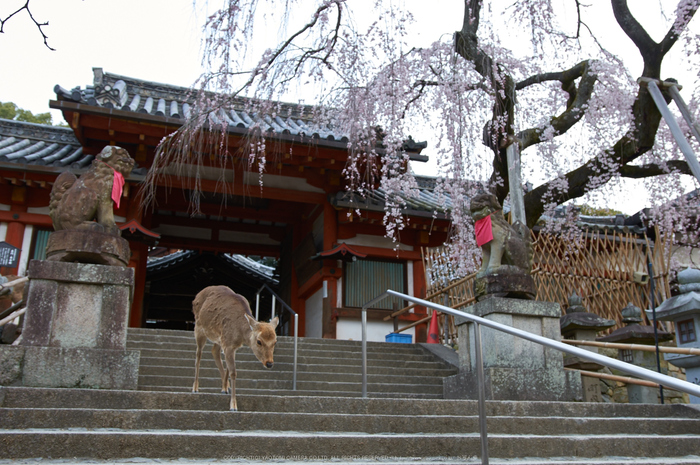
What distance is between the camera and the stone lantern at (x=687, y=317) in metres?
7.40

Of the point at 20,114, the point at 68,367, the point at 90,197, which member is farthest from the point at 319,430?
the point at 20,114

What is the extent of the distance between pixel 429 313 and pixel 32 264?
8.51m

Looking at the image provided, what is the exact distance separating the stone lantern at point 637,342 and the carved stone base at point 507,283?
2678 millimetres

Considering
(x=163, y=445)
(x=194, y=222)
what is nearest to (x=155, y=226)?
(x=194, y=222)

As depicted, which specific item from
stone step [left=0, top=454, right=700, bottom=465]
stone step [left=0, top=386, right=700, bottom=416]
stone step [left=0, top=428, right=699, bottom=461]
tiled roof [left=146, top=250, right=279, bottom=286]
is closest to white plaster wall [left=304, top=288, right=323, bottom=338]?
tiled roof [left=146, top=250, right=279, bottom=286]

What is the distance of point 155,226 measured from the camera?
47.8 feet

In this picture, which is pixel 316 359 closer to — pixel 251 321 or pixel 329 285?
pixel 251 321

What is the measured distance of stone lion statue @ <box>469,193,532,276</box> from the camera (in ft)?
23.1

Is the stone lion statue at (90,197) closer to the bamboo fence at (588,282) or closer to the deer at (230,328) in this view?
the deer at (230,328)

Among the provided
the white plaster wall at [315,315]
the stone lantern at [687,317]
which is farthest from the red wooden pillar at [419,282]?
the stone lantern at [687,317]

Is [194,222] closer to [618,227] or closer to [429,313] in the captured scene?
[429,313]

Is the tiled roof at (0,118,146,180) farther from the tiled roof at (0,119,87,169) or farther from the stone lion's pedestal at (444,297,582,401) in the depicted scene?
the stone lion's pedestal at (444,297,582,401)

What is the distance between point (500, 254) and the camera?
7.01m

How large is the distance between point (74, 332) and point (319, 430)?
304cm
